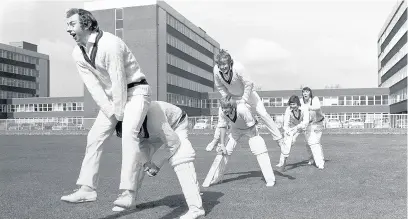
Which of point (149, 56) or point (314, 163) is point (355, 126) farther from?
point (149, 56)

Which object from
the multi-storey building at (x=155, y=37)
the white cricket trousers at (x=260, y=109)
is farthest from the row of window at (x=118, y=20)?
the white cricket trousers at (x=260, y=109)

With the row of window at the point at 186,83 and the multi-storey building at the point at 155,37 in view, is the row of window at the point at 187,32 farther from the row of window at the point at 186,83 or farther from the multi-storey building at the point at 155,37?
the row of window at the point at 186,83

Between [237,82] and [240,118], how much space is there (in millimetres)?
621

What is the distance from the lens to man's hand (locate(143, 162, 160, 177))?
5239 mm

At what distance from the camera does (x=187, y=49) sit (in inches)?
3182

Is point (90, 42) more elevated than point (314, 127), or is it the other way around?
point (90, 42)

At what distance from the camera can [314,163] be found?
11.2 metres

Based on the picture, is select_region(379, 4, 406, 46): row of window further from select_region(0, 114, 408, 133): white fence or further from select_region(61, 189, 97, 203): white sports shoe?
select_region(61, 189, 97, 203): white sports shoe

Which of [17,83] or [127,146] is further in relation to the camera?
[17,83]

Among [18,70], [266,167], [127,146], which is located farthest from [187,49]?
[127,146]

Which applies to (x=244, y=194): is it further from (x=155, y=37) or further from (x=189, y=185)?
(x=155, y=37)

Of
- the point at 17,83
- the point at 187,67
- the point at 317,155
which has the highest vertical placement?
the point at 187,67

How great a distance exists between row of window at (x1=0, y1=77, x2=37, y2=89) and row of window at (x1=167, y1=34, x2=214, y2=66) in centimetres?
4272

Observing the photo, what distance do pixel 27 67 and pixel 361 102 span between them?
74.3 m
